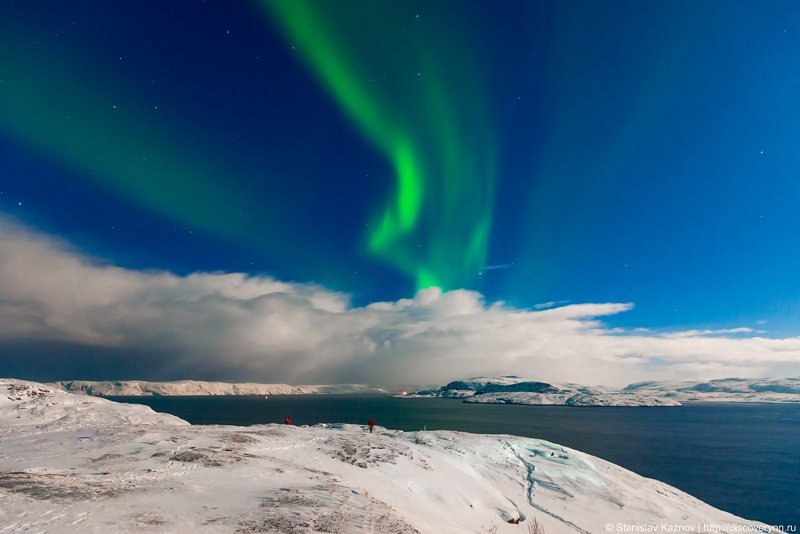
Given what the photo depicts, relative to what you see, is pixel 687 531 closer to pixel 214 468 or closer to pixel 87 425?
pixel 214 468

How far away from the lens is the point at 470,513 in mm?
26844

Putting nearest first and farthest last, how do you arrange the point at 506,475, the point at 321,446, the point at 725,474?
the point at 321,446, the point at 506,475, the point at 725,474

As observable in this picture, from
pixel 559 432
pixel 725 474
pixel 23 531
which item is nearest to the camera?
pixel 23 531

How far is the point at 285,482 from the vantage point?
21.5m

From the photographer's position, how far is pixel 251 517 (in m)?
15.7

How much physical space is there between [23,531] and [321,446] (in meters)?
22.9

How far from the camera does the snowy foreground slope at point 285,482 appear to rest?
15414 mm

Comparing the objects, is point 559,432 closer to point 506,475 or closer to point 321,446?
point 506,475

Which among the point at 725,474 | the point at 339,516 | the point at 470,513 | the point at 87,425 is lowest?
the point at 725,474

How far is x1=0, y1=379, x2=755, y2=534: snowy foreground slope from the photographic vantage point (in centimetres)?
1541

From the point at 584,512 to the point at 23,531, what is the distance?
34.5 meters

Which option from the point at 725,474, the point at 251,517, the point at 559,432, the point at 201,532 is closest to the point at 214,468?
the point at 251,517

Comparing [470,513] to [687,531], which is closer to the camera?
[470,513]

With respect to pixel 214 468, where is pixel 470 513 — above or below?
below
